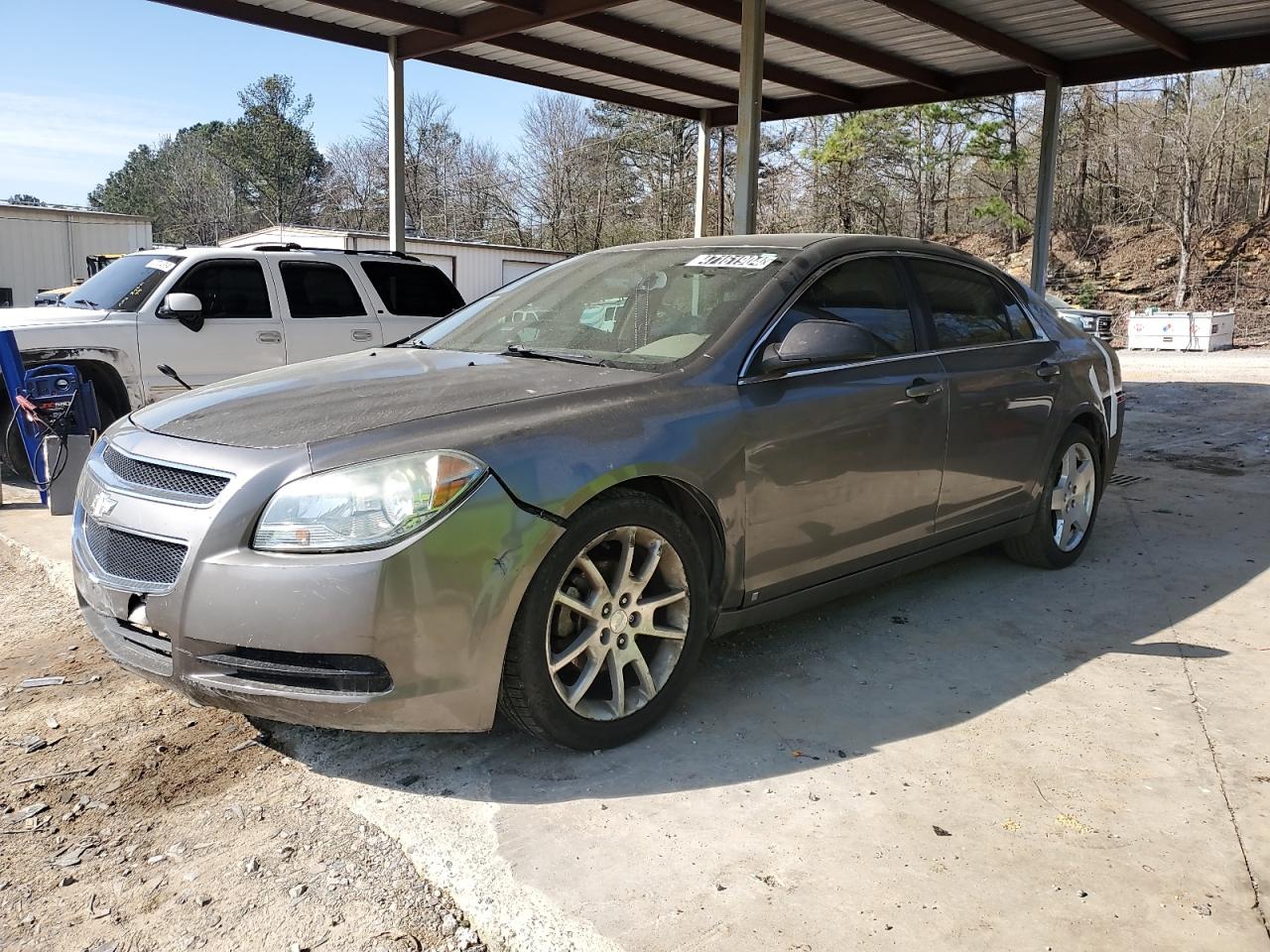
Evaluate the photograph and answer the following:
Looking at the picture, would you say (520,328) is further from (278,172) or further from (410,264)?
(278,172)

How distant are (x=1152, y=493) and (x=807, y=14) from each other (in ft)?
21.6

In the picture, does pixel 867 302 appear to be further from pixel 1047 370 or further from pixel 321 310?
pixel 321 310

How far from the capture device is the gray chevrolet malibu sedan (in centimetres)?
264

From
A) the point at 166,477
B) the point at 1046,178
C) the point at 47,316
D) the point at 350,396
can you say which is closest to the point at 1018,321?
the point at 350,396

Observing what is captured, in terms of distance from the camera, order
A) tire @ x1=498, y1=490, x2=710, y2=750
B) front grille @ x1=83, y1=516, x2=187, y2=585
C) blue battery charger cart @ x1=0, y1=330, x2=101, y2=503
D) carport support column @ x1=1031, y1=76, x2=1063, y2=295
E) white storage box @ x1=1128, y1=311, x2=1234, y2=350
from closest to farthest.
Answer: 1. front grille @ x1=83, y1=516, x2=187, y2=585
2. tire @ x1=498, y1=490, x2=710, y2=750
3. blue battery charger cart @ x1=0, y1=330, x2=101, y2=503
4. carport support column @ x1=1031, y1=76, x2=1063, y2=295
5. white storage box @ x1=1128, y1=311, x2=1234, y2=350

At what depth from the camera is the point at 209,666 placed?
2.70 metres

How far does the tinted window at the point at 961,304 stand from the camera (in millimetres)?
4371

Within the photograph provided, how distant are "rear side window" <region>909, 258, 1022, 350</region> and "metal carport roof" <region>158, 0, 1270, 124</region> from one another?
20.2ft

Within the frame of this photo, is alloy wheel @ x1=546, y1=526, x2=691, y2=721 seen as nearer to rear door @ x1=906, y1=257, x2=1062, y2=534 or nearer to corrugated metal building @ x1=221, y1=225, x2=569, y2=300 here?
rear door @ x1=906, y1=257, x2=1062, y2=534

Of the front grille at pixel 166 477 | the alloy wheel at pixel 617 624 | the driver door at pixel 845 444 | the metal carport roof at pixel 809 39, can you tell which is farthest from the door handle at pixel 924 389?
the metal carport roof at pixel 809 39

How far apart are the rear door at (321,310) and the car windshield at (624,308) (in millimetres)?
4262

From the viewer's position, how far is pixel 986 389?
441 cm

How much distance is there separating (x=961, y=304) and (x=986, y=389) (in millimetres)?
433

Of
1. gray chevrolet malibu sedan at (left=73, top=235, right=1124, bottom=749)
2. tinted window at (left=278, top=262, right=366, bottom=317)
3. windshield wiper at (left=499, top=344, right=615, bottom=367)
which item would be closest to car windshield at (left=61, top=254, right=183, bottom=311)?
tinted window at (left=278, top=262, right=366, bottom=317)
